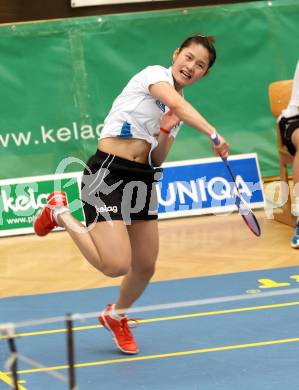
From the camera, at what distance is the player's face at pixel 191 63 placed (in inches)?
227

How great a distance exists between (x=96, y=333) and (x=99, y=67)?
4.00 metres

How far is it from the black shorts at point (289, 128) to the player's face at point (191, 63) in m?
3.13

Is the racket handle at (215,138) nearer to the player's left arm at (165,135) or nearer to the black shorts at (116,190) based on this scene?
the player's left arm at (165,135)

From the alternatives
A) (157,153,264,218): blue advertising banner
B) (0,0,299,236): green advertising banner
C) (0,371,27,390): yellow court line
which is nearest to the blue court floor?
(0,371,27,390): yellow court line

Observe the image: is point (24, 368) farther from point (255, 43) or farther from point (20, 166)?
point (255, 43)

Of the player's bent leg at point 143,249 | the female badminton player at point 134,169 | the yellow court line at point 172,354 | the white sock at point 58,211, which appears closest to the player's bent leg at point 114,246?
the female badminton player at point 134,169

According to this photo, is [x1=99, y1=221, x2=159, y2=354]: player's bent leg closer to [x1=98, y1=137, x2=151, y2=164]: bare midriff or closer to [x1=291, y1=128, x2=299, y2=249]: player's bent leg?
[x1=98, y1=137, x2=151, y2=164]: bare midriff

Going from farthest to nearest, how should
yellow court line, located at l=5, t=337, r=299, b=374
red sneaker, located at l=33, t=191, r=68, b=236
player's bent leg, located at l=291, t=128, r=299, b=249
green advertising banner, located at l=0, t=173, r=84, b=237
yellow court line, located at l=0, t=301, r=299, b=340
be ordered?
1. green advertising banner, located at l=0, t=173, r=84, b=237
2. player's bent leg, located at l=291, t=128, r=299, b=249
3. yellow court line, located at l=0, t=301, r=299, b=340
4. red sneaker, located at l=33, t=191, r=68, b=236
5. yellow court line, located at l=5, t=337, r=299, b=374

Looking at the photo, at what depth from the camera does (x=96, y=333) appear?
21.7ft

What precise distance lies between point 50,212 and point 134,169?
0.72m

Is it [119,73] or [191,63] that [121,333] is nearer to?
[191,63]

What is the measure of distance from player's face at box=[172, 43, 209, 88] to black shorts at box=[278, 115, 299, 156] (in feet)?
10.3

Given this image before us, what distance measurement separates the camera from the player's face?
5754mm

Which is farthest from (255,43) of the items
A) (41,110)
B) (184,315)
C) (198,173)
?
(184,315)
